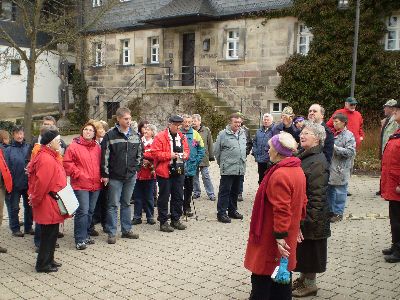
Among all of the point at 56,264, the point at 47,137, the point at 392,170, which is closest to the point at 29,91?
the point at 47,137

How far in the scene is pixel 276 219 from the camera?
423 centimetres

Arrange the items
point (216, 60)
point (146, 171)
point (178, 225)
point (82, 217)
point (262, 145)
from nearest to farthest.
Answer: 1. point (82, 217)
2. point (178, 225)
3. point (146, 171)
4. point (262, 145)
5. point (216, 60)

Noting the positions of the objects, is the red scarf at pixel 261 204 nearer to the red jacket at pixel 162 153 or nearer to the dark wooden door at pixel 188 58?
the red jacket at pixel 162 153

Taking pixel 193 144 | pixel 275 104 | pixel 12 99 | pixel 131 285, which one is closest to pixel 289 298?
pixel 131 285

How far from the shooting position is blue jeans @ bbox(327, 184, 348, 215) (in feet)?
29.1

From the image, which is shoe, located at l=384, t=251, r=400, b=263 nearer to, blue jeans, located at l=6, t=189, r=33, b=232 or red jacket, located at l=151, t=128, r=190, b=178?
red jacket, located at l=151, t=128, r=190, b=178

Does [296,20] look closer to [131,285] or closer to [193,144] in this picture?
[193,144]

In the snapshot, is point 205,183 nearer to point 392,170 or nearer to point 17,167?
point 17,167

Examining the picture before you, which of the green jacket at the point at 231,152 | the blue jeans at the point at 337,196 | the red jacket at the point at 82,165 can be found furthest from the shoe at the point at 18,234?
the blue jeans at the point at 337,196

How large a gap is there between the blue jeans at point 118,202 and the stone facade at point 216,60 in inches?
561

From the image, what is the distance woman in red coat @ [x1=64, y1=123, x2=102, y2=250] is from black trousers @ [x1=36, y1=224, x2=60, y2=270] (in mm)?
Result: 999

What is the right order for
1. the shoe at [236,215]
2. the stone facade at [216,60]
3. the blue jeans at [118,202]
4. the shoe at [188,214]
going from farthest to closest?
the stone facade at [216,60]
the shoe at [188,214]
the shoe at [236,215]
the blue jeans at [118,202]

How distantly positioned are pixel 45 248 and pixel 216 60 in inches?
707

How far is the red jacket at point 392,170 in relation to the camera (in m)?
6.55
